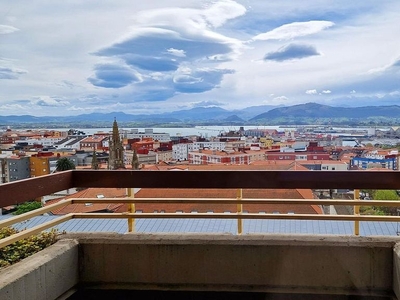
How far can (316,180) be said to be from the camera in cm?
315

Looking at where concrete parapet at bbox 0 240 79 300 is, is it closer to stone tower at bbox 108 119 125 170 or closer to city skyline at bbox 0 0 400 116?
stone tower at bbox 108 119 125 170

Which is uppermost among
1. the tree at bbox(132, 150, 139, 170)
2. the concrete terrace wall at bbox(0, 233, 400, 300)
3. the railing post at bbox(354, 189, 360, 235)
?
the tree at bbox(132, 150, 139, 170)

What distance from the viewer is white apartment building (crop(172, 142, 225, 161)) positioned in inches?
185

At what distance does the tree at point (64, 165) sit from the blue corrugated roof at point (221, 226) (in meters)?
0.45

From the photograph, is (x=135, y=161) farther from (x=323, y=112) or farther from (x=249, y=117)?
(x=323, y=112)

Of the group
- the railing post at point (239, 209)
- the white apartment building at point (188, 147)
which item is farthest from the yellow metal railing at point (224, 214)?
the white apartment building at point (188, 147)

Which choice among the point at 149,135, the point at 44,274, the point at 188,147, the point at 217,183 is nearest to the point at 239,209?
the point at 217,183

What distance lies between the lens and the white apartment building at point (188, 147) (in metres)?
4.71

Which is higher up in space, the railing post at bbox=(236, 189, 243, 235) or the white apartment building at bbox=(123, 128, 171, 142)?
the white apartment building at bbox=(123, 128, 171, 142)

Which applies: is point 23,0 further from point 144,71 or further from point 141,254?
point 141,254

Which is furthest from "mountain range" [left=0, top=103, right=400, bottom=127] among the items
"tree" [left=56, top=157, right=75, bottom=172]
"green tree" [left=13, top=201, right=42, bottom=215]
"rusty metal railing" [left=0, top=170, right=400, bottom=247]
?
"green tree" [left=13, top=201, right=42, bottom=215]

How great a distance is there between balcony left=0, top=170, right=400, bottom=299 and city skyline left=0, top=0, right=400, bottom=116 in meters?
3.72

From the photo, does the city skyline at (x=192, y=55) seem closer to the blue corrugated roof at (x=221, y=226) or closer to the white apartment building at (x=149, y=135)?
the white apartment building at (x=149, y=135)

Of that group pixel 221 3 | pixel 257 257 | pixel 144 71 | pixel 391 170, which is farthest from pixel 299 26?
pixel 257 257
